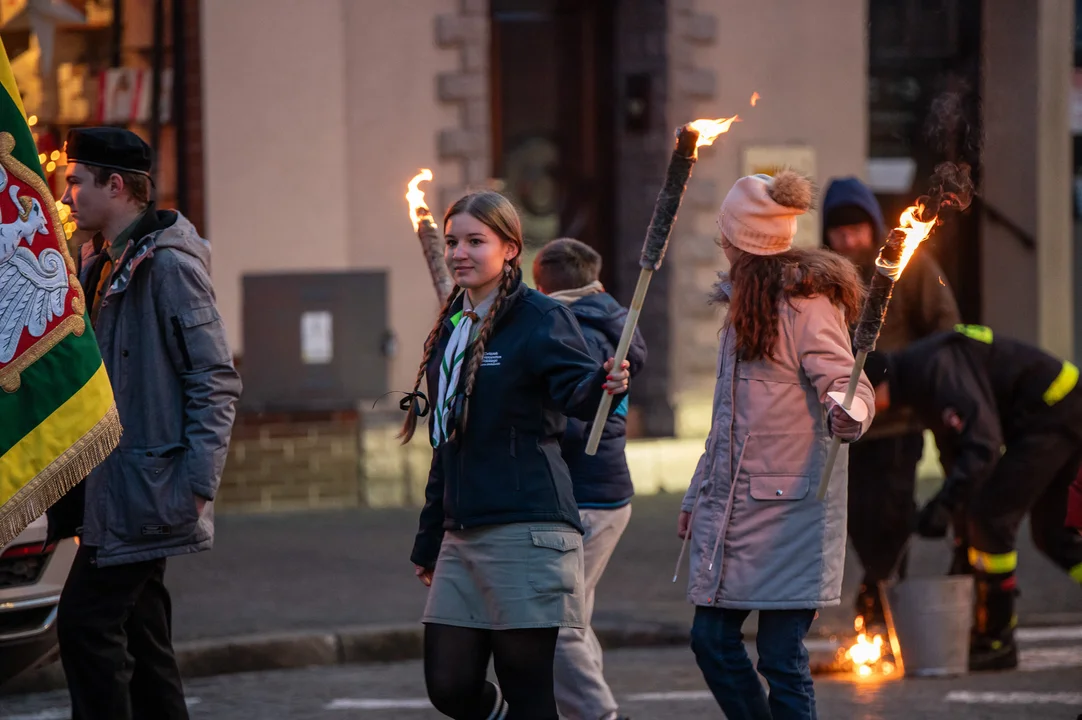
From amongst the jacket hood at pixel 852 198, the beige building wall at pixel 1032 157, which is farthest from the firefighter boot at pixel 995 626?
the beige building wall at pixel 1032 157

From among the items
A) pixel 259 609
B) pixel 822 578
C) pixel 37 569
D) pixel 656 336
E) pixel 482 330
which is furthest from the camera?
pixel 656 336

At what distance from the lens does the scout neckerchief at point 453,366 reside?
459cm

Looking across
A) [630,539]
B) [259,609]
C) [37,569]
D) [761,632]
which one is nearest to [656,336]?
[630,539]

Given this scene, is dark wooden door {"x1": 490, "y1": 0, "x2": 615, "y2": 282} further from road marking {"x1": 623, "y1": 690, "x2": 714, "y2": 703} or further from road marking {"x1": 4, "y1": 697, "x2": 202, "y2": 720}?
road marking {"x1": 4, "y1": 697, "x2": 202, "y2": 720}

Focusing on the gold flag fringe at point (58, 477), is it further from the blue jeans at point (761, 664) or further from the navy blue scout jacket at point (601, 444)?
the navy blue scout jacket at point (601, 444)

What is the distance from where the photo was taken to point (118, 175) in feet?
16.8

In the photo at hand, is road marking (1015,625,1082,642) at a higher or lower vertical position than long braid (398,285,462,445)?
lower

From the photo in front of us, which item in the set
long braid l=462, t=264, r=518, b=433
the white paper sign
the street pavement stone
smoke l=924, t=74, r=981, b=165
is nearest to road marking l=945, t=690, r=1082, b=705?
the street pavement stone

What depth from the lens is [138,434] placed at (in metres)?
4.92

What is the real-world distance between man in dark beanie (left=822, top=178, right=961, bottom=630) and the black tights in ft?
11.1

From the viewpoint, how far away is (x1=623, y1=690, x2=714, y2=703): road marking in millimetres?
6848

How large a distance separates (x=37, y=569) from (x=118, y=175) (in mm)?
1801

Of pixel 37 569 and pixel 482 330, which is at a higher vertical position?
pixel 482 330

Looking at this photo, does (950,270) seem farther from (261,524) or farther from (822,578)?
(822,578)
